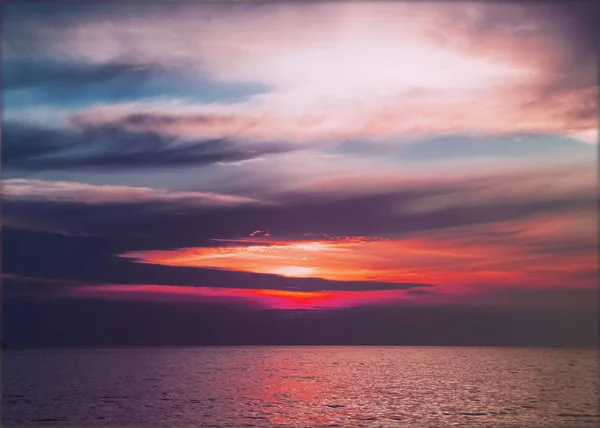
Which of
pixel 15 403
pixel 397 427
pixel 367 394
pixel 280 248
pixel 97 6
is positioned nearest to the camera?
pixel 97 6

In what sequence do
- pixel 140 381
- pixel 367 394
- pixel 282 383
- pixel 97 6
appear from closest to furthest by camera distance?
pixel 97 6, pixel 367 394, pixel 282 383, pixel 140 381

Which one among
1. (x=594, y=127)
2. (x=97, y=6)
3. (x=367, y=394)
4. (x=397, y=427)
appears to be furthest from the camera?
(x=367, y=394)

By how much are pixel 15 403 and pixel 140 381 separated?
46.2 feet

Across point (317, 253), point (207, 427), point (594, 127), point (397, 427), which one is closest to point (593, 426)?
point (397, 427)

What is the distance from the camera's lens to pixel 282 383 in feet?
132

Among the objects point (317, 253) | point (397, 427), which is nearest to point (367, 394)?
point (317, 253)

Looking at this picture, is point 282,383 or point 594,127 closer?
point 594,127

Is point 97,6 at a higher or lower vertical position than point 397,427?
higher

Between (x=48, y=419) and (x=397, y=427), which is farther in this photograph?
(x=48, y=419)

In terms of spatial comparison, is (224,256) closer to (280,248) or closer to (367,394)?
(280,248)

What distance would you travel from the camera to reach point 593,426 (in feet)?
70.5

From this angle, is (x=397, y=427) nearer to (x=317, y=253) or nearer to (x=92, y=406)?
(x=92, y=406)

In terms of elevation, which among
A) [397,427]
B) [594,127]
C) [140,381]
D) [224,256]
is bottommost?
[140,381]

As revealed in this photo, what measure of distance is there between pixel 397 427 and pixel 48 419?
493 inches
